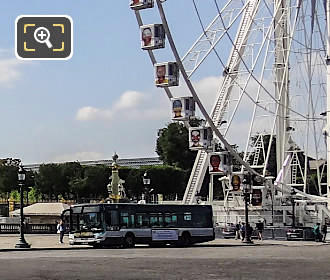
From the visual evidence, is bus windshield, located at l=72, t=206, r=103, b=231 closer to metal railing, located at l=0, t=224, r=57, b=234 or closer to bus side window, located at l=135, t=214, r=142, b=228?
bus side window, located at l=135, t=214, r=142, b=228

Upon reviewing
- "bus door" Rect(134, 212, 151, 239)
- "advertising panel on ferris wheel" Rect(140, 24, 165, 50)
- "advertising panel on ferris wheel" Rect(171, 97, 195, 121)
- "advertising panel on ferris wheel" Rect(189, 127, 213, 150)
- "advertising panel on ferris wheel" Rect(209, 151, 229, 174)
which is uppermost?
"advertising panel on ferris wheel" Rect(140, 24, 165, 50)

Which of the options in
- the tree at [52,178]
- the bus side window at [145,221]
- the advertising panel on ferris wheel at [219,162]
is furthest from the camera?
the tree at [52,178]

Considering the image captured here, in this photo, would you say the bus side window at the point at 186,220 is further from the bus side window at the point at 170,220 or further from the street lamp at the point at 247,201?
the street lamp at the point at 247,201

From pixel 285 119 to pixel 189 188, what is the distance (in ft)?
30.5

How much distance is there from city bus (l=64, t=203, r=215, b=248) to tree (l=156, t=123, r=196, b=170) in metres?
60.6

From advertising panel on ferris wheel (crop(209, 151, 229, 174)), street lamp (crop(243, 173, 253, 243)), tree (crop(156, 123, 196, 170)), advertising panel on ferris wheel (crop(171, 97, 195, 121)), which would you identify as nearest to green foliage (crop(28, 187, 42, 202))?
tree (crop(156, 123, 196, 170))

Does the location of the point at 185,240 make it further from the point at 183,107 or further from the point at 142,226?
the point at 183,107

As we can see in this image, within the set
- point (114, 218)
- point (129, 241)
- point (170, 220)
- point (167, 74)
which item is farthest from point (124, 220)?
point (167, 74)

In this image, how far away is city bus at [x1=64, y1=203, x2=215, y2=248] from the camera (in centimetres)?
3809

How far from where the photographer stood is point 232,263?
2427 centimetres

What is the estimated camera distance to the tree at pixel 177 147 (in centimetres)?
10306

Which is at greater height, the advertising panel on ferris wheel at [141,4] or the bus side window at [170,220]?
the advertising panel on ferris wheel at [141,4]

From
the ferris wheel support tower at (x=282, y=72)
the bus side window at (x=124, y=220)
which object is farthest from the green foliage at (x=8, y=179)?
the bus side window at (x=124, y=220)

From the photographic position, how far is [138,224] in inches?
1549
